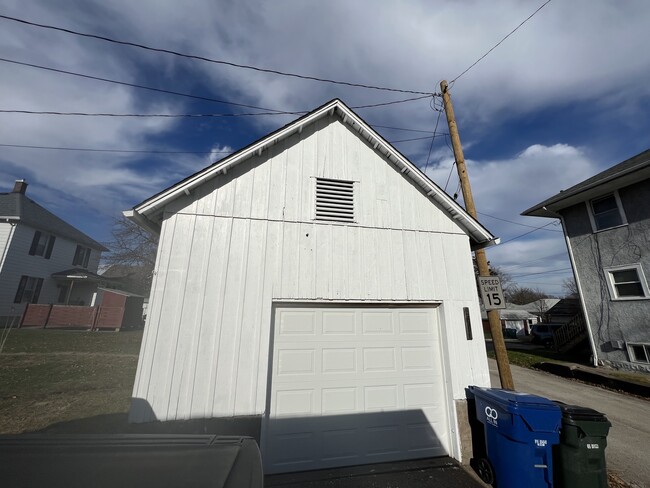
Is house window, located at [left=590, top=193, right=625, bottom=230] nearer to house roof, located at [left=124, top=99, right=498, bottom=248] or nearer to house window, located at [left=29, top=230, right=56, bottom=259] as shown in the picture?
house roof, located at [left=124, top=99, right=498, bottom=248]

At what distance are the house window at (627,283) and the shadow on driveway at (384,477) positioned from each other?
492 inches

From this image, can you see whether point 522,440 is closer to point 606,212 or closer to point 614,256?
point 614,256

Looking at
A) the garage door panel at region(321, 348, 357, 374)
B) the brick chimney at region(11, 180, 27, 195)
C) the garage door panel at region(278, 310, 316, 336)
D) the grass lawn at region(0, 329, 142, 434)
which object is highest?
the brick chimney at region(11, 180, 27, 195)

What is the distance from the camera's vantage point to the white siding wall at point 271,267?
14.7 ft

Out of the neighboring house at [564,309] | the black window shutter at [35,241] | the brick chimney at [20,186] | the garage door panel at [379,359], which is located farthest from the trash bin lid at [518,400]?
the brick chimney at [20,186]

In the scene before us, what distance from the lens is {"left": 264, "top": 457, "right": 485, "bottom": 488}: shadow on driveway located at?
434 cm

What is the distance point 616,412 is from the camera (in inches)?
300

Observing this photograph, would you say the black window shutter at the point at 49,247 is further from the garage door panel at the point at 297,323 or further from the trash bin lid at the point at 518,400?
the trash bin lid at the point at 518,400

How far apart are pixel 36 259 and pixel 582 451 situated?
99.6ft

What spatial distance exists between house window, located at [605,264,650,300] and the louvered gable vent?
13.6 m

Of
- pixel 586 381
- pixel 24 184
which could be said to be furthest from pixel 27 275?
pixel 586 381

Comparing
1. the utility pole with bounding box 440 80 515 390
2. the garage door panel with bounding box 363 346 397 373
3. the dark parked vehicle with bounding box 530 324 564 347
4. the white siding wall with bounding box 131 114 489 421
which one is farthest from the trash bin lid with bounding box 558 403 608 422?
the dark parked vehicle with bounding box 530 324 564 347

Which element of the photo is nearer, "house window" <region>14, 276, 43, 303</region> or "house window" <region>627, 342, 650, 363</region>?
"house window" <region>627, 342, 650, 363</region>

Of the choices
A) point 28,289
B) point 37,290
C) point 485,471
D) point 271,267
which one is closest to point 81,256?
point 37,290
